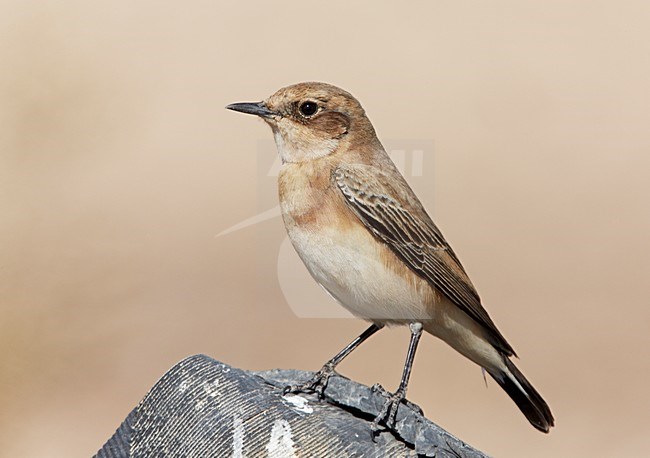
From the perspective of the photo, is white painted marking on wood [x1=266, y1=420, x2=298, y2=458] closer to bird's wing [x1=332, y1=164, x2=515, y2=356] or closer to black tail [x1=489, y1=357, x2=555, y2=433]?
bird's wing [x1=332, y1=164, x2=515, y2=356]

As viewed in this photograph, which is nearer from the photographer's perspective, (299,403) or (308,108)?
(299,403)

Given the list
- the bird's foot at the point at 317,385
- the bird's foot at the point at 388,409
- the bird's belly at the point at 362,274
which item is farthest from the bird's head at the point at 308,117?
the bird's foot at the point at 388,409

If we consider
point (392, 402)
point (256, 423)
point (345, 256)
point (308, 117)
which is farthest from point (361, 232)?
point (256, 423)

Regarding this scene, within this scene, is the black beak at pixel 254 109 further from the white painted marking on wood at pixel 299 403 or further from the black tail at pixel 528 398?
the black tail at pixel 528 398

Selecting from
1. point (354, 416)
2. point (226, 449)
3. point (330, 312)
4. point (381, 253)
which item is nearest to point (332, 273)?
point (381, 253)

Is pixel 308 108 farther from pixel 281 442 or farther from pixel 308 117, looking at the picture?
pixel 281 442

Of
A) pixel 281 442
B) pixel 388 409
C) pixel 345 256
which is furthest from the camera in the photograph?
pixel 345 256

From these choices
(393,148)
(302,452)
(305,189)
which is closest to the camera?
(302,452)

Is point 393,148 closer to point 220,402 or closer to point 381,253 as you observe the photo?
point 381,253
